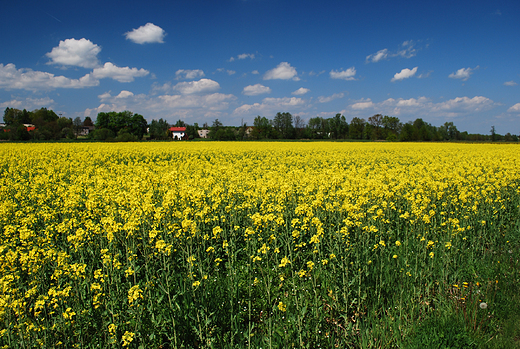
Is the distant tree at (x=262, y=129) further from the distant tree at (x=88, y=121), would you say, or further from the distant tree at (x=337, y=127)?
the distant tree at (x=88, y=121)

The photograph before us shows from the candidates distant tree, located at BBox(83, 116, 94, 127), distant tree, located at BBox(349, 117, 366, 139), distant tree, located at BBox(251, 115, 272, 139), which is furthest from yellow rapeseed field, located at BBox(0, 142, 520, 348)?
distant tree, located at BBox(83, 116, 94, 127)

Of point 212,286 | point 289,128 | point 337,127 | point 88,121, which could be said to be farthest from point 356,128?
point 88,121

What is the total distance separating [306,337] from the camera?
3236 millimetres

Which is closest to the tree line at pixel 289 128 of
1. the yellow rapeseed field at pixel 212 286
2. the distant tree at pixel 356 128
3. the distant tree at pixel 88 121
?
the distant tree at pixel 356 128

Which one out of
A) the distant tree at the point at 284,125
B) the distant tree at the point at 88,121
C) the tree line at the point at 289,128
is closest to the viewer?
the tree line at the point at 289,128

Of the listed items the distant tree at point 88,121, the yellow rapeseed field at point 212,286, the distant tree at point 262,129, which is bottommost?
the yellow rapeseed field at point 212,286

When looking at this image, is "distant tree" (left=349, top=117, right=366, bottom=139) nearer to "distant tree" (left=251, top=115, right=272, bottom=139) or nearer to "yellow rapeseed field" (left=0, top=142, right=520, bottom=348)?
"distant tree" (left=251, top=115, right=272, bottom=139)

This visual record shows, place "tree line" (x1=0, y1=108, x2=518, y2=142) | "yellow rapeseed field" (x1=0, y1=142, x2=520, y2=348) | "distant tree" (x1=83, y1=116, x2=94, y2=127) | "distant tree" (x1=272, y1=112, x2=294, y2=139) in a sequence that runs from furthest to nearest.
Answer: "distant tree" (x1=83, y1=116, x2=94, y2=127) < "distant tree" (x1=272, y1=112, x2=294, y2=139) < "tree line" (x1=0, y1=108, x2=518, y2=142) < "yellow rapeseed field" (x1=0, y1=142, x2=520, y2=348)

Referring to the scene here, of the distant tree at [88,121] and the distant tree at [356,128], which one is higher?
the distant tree at [88,121]

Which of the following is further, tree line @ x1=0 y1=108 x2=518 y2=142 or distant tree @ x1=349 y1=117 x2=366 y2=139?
distant tree @ x1=349 y1=117 x2=366 y2=139

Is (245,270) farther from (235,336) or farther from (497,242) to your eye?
(497,242)

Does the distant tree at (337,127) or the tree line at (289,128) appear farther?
the distant tree at (337,127)

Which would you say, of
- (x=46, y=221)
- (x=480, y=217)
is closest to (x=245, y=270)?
(x=46, y=221)

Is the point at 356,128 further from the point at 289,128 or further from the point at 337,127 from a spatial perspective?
the point at 289,128
